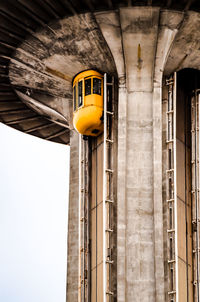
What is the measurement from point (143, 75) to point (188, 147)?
10.5 ft

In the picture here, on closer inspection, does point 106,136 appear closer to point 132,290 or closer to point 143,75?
point 143,75

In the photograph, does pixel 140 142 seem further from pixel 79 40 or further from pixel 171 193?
pixel 79 40

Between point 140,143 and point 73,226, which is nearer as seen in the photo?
point 140,143

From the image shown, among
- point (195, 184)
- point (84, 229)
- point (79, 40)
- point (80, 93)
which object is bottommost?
point (84, 229)

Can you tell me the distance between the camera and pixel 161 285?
969 inches

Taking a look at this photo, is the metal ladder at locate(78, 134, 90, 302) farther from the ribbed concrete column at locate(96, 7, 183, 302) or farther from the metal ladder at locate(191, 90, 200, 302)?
the metal ladder at locate(191, 90, 200, 302)

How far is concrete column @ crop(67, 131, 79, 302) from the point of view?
29.0 metres

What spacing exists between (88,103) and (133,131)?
2.27 metres

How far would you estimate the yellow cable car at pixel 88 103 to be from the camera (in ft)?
90.4

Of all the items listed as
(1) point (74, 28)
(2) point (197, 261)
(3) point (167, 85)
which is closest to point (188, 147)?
(3) point (167, 85)

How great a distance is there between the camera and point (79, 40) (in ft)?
87.6

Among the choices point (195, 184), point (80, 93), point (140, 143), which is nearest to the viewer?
point (140, 143)

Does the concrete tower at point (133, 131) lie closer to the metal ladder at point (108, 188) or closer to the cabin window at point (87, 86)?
the metal ladder at point (108, 188)

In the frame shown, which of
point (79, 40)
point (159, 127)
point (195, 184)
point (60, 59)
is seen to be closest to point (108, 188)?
point (159, 127)
